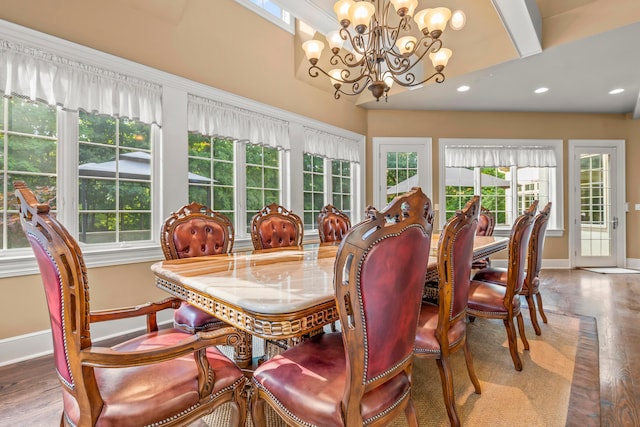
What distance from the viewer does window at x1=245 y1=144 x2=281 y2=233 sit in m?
3.95

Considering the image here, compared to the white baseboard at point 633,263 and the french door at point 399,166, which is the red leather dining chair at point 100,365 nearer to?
the french door at point 399,166

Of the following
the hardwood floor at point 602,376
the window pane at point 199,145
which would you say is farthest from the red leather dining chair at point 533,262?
the window pane at point 199,145

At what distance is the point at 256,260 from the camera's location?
1.93m

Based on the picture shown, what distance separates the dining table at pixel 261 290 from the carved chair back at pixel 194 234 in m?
0.21

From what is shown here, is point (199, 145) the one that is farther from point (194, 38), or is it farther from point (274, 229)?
A: point (274, 229)

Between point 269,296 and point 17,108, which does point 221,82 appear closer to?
point 17,108

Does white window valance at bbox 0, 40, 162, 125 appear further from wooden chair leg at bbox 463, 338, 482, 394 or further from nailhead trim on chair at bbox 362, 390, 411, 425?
wooden chair leg at bbox 463, 338, 482, 394

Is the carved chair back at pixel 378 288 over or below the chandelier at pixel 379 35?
below

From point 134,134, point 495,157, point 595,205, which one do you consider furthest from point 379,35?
point 595,205

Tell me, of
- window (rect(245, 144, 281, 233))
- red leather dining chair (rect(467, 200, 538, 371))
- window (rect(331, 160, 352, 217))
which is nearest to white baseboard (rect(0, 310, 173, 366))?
window (rect(245, 144, 281, 233))

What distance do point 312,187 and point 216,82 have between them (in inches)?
76.7

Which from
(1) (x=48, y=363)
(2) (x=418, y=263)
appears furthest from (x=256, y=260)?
(1) (x=48, y=363)

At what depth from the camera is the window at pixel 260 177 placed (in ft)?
13.0

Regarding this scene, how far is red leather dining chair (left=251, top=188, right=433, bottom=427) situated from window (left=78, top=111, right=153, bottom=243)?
7.65 ft
